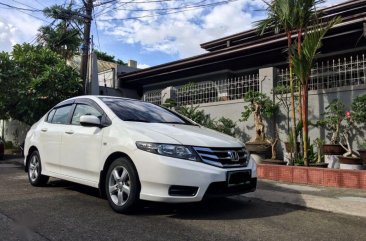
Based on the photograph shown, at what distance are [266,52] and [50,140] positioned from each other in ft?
25.9

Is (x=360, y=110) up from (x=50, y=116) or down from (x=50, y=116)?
up

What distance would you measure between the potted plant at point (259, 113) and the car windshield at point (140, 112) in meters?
4.12

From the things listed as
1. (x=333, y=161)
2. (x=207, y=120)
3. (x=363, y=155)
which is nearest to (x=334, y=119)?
(x=333, y=161)

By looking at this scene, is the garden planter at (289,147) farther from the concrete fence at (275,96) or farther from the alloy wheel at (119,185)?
the alloy wheel at (119,185)

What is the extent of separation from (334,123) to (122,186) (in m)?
5.80

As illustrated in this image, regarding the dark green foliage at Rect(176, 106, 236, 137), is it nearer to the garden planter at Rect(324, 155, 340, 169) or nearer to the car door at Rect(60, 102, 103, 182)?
the garden planter at Rect(324, 155, 340, 169)

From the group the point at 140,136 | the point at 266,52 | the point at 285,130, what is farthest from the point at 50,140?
the point at 266,52

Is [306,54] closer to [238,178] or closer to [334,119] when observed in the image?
[334,119]

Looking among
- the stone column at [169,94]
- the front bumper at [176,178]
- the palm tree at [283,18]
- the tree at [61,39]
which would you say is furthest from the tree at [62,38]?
the front bumper at [176,178]

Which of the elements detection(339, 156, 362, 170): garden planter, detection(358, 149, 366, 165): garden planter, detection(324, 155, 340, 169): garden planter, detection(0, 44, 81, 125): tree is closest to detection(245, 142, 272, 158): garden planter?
detection(324, 155, 340, 169): garden planter

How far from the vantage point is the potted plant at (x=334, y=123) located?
9250 mm

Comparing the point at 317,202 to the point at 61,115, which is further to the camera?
the point at 61,115

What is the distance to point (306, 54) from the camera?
27.8 ft

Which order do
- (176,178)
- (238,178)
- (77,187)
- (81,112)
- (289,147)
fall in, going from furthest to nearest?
(289,147), (77,187), (81,112), (238,178), (176,178)
